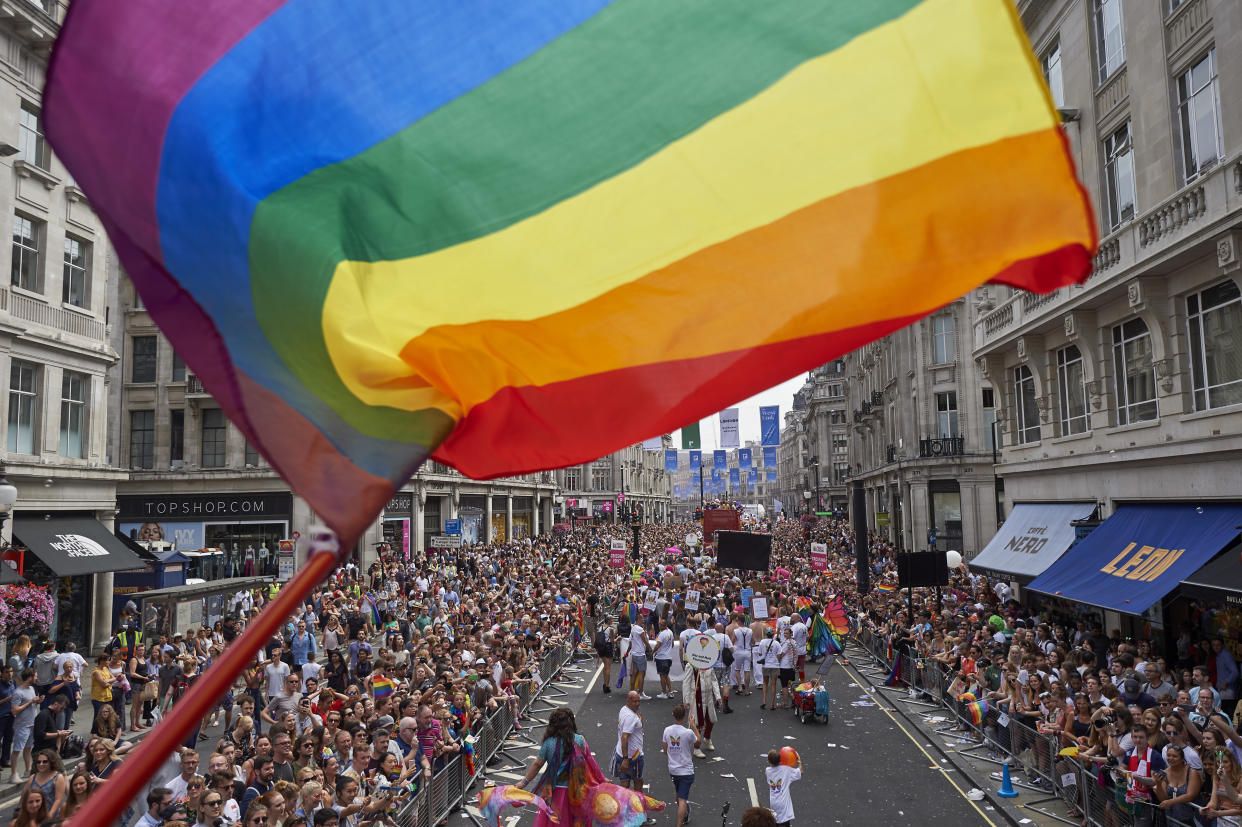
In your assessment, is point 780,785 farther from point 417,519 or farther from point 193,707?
point 417,519

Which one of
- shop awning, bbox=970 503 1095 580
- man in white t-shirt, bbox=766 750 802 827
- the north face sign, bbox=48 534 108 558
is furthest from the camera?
the north face sign, bbox=48 534 108 558

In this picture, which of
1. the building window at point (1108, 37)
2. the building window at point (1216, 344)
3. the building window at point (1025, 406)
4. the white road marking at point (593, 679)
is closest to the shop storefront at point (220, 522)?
the white road marking at point (593, 679)

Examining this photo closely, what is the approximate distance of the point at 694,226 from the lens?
136 inches

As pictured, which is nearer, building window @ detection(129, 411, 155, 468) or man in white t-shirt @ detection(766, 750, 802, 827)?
man in white t-shirt @ detection(766, 750, 802, 827)

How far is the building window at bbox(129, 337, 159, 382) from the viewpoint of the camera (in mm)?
40438

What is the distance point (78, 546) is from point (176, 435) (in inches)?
699

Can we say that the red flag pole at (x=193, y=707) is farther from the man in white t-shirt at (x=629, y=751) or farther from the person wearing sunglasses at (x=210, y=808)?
the man in white t-shirt at (x=629, y=751)

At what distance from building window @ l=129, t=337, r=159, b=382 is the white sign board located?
115ft

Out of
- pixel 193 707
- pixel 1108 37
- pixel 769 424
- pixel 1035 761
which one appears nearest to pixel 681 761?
pixel 1035 761

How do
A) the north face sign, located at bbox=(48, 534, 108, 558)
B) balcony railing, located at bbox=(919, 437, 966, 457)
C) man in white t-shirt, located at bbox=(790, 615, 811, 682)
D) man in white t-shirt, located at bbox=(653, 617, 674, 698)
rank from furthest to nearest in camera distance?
balcony railing, located at bbox=(919, 437, 966, 457), the north face sign, located at bbox=(48, 534, 108, 558), man in white t-shirt, located at bbox=(653, 617, 674, 698), man in white t-shirt, located at bbox=(790, 615, 811, 682)

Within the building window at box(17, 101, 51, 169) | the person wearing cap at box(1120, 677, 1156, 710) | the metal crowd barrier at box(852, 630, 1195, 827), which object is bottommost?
the metal crowd barrier at box(852, 630, 1195, 827)

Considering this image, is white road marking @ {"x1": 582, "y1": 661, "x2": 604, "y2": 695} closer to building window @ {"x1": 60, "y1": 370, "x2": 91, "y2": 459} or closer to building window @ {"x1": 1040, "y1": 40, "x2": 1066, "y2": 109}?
building window @ {"x1": 60, "y1": 370, "x2": 91, "y2": 459}

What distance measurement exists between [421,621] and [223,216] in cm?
2008

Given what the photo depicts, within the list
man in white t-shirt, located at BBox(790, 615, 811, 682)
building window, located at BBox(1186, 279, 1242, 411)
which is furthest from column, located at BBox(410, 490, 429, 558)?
Result: building window, located at BBox(1186, 279, 1242, 411)
